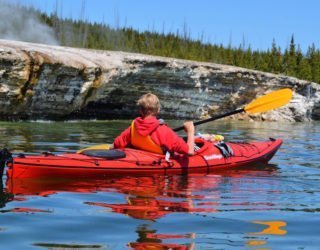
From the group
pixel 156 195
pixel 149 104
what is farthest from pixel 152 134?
pixel 156 195

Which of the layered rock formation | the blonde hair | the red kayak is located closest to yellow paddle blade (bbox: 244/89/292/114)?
the red kayak

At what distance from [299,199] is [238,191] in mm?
643

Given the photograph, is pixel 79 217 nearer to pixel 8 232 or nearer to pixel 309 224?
pixel 8 232

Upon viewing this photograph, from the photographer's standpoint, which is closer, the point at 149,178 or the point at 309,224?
the point at 309,224

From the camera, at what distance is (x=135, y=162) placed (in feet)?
21.1

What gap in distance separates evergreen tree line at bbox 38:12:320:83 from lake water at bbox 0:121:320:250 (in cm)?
2343

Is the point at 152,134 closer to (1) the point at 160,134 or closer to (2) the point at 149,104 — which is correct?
(1) the point at 160,134

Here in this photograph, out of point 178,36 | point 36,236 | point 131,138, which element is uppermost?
point 178,36

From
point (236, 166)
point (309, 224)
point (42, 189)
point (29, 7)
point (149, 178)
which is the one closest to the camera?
point (309, 224)

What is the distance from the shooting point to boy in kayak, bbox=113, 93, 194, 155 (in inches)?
251

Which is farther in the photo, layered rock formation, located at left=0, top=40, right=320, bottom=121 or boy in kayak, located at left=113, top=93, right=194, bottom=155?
layered rock formation, located at left=0, top=40, right=320, bottom=121

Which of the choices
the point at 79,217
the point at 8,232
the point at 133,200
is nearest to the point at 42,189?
the point at 133,200

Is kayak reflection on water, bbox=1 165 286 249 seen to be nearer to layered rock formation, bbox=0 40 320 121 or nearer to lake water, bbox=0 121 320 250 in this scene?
lake water, bbox=0 121 320 250

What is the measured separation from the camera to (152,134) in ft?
21.4
